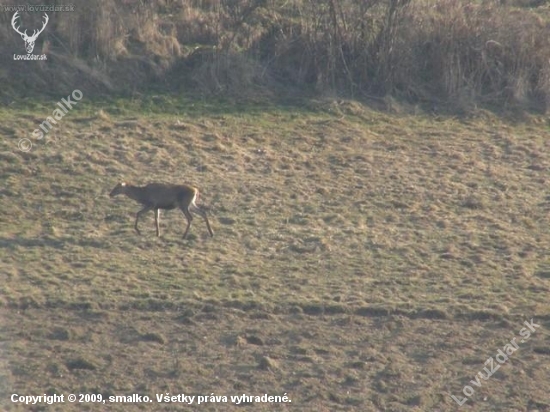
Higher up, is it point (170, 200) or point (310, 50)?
point (310, 50)

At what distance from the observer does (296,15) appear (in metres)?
27.5

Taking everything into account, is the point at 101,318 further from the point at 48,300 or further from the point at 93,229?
the point at 93,229

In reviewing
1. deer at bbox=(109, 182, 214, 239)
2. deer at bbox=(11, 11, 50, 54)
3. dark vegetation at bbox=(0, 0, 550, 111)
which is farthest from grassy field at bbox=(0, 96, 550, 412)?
deer at bbox=(11, 11, 50, 54)

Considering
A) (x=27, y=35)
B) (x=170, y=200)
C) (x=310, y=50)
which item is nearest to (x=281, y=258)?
(x=170, y=200)

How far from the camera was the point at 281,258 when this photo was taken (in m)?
18.5

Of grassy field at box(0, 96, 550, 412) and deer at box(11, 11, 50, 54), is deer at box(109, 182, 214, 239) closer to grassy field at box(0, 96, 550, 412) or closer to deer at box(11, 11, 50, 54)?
grassy field at box(0, 96, 550, 412)

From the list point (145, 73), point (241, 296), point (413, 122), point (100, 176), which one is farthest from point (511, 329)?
point (145, 73)

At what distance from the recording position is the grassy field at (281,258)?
14.6 metres

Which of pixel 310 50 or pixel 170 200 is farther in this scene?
pixel 310 50

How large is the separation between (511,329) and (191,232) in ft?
17.6

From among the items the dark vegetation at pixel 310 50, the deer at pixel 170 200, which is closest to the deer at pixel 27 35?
the dark vegetation at pixel 310 50

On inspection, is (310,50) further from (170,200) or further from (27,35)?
(170,200)

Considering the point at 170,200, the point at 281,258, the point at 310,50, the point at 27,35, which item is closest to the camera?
the point at 281,258

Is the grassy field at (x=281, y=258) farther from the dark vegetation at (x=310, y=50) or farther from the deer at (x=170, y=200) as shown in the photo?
the dark vegetation at (x=310, y=50)
